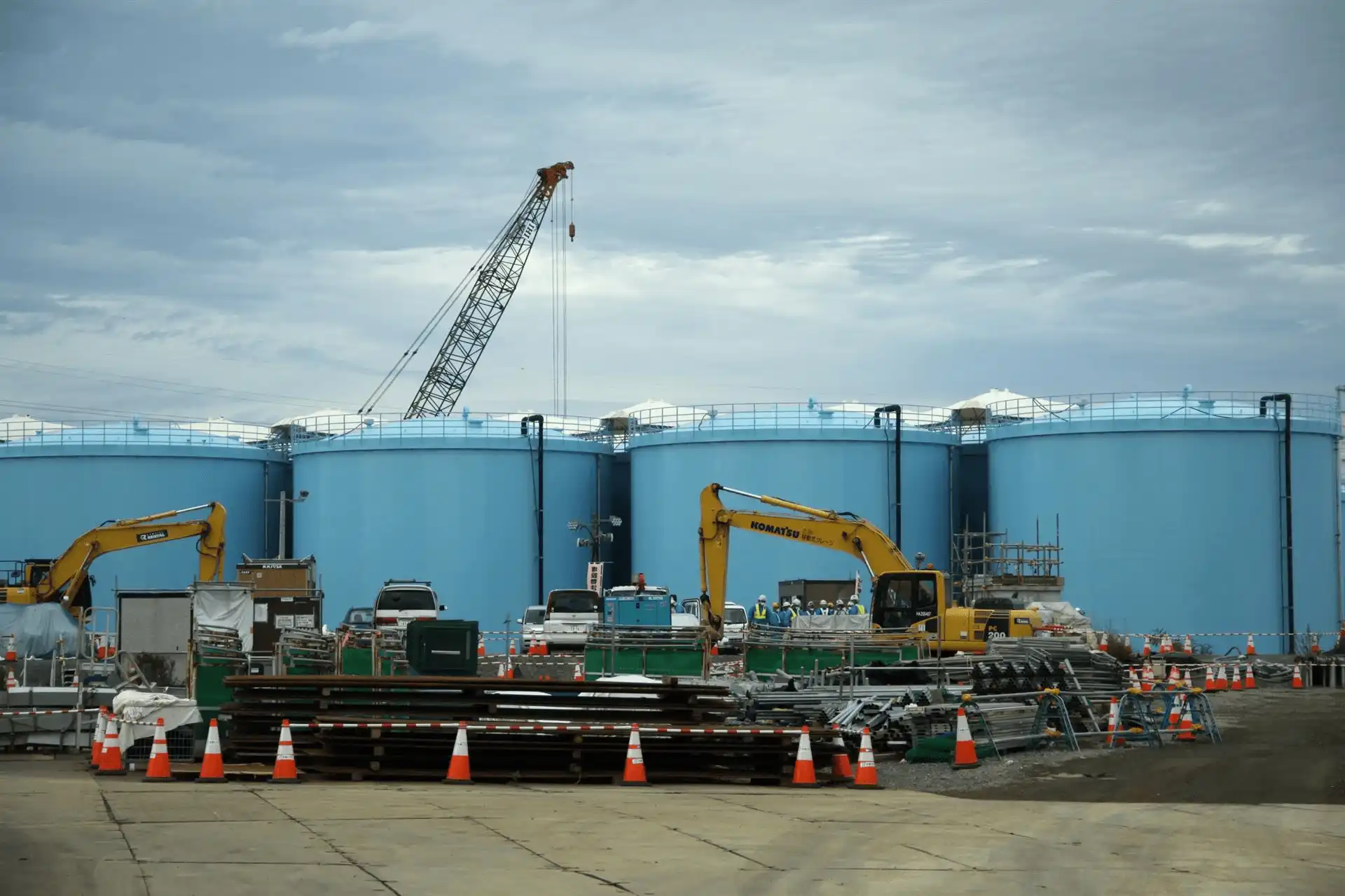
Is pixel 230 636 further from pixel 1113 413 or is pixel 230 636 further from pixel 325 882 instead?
pixel 1113 413

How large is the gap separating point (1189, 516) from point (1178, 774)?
3907cm

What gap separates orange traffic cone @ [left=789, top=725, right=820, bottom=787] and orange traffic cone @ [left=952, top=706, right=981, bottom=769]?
2315 millimetres

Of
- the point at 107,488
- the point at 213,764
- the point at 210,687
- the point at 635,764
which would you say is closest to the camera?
the point at 213,764

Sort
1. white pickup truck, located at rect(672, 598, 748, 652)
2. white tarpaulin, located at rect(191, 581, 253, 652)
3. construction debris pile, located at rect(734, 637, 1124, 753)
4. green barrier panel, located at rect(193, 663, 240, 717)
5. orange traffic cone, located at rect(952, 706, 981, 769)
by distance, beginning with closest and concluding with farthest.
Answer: orange traffic cone, located at rect(952, 706, 981, 769), construction debris pile, located at rect(734, 637, 1124, 753), green barrier panel, located at rect(193, 663, 240, 717), white tarpaulin, located at rect(191, 581, 253, 652), white pickup truck, located at rect(672, 598, 748, 652)

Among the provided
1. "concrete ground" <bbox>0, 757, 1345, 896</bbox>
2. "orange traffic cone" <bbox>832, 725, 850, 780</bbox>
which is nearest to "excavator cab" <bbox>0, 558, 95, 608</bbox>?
"concrete ground" <bbox>0, 757, 1345, 896</bbox>

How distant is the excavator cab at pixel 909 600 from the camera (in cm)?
3312

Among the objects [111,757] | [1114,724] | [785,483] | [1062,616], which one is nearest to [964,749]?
[1114,724]

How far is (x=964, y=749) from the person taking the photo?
20.5 m

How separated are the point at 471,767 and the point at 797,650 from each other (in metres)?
14.0

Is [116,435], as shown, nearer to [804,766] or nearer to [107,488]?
[107,488]

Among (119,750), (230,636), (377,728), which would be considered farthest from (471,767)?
(230,636)

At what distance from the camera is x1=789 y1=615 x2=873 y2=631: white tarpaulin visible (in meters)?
40.1

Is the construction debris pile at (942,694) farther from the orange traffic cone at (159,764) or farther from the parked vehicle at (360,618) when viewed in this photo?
the parked vehicle at (360,618)

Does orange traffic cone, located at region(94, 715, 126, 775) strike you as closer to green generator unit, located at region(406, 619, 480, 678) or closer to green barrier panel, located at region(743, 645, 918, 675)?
green generator unit, located at region(406, 619, 480, 678)
